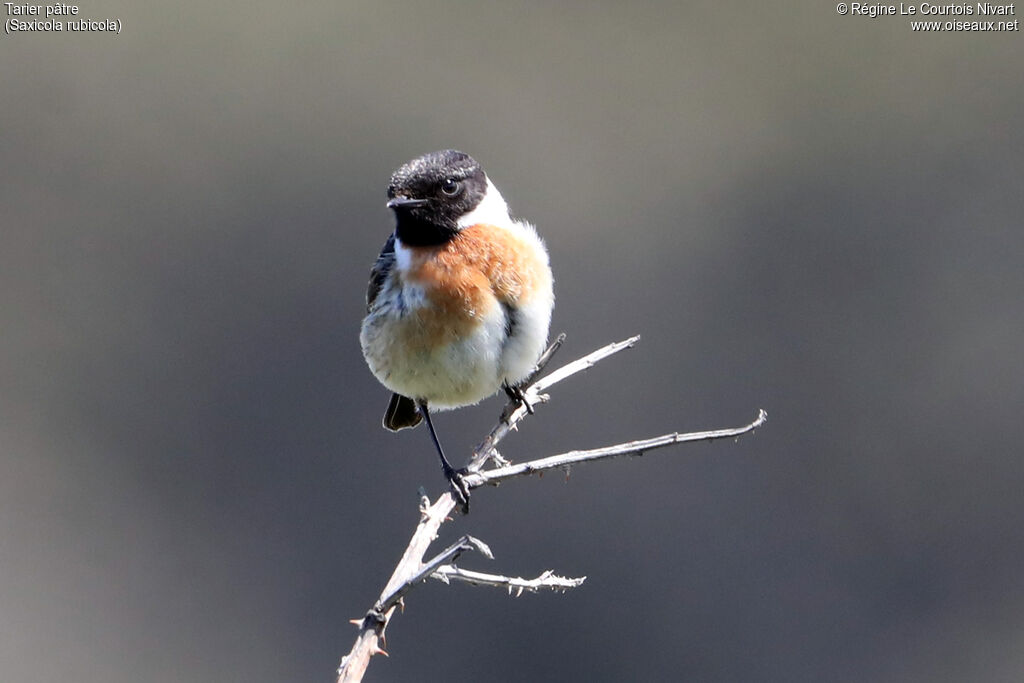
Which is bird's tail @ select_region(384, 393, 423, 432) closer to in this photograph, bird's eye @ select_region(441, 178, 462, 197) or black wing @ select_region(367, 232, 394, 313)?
black wing @ select_region(367, 232, 394, 313)

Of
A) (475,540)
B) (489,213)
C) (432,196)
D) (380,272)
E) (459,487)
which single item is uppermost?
(432,196)

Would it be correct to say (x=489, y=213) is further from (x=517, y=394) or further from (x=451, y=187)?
(x=517, y=394)

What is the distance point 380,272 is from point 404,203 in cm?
39

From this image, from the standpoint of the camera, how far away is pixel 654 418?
11000 mm

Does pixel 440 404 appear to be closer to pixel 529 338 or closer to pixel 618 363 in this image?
pixel 529 338

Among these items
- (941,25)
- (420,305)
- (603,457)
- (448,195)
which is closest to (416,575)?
(603,457)

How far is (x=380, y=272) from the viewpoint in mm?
4926

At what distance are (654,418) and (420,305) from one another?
21.6ft

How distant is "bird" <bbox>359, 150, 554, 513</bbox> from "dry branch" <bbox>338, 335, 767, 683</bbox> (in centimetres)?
17

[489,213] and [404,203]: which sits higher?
[404,203]

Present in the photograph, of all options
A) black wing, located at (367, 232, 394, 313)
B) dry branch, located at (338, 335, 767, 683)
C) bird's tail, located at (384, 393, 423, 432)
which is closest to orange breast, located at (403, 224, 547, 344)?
black wing, located at (367, 232, 394, 313)

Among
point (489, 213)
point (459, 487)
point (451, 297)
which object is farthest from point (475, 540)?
point (489, 213)

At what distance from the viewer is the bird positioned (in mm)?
4656

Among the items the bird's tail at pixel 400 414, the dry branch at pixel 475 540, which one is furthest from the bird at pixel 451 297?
the bird's tail at pixel 400 414
